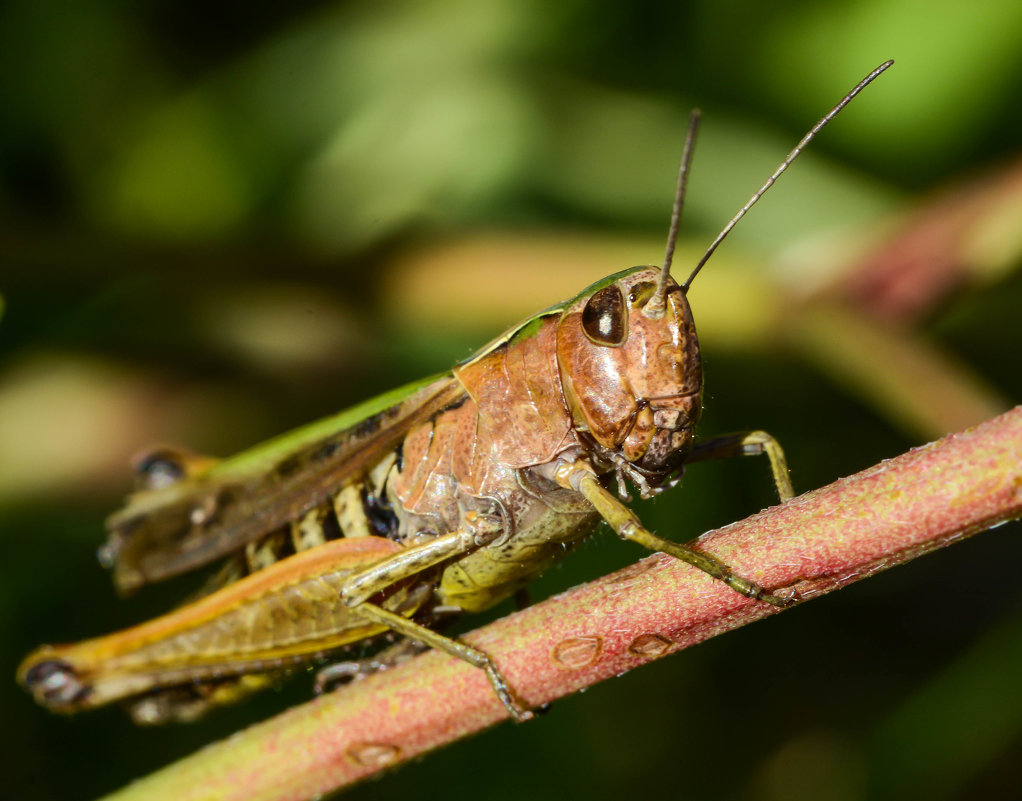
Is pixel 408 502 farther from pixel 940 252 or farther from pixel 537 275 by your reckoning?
pixel 940 252

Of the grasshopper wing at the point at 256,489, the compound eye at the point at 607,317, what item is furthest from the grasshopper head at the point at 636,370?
the grasshopper wing at the point at 256,489

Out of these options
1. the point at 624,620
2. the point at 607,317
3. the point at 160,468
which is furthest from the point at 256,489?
the point at 624,620

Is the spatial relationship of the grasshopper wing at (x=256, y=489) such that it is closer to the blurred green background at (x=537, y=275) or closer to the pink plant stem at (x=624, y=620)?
the blurred green background at (x=537, y=275)

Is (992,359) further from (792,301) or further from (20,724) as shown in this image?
(20,724)

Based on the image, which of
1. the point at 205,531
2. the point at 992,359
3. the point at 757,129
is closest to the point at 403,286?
the point at 205,531

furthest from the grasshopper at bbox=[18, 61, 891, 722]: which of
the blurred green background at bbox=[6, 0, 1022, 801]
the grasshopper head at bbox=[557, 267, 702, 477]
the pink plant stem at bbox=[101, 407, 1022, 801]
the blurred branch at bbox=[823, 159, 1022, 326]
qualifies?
the blurred branch at bbox=[823, 159, 1022, 326]

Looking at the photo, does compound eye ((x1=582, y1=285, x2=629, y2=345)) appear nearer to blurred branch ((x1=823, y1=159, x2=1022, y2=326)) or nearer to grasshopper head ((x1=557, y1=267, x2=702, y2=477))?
grasshopper head ((x1=557, y1=267, x2=702, y2=477))
